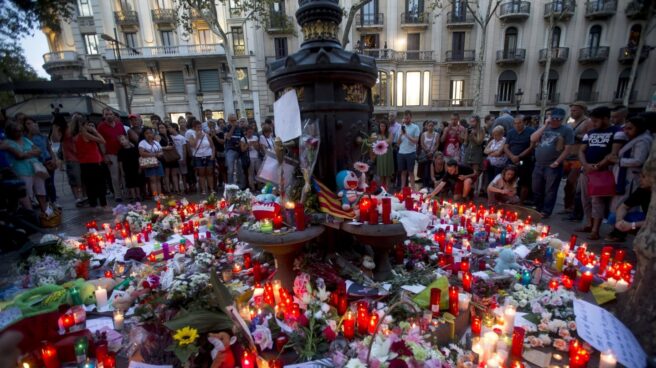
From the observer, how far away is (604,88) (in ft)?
76.6

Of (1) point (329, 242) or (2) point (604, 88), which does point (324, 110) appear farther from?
(2) point (604, 88)

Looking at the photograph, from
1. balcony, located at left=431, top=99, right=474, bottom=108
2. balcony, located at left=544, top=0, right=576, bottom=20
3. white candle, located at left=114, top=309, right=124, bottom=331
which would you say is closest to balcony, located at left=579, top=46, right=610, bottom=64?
balcony, located at left=544, top=0, right=576, bottom=20

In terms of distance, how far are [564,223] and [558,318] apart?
132 inches

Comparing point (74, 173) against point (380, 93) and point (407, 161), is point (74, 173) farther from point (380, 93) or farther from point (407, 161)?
point (380, 93)

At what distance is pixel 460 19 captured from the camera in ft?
77.2

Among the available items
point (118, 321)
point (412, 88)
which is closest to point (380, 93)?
point (412, 88)

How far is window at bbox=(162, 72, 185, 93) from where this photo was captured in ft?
77.8

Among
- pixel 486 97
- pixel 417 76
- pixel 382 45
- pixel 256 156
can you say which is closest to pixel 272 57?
pixel 382 45

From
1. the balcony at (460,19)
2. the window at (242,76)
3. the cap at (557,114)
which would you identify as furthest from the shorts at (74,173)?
the balcony at (460,19)

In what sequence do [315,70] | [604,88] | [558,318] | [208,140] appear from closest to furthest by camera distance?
[558,318]
[315,70]
[208,140]
[604,88]

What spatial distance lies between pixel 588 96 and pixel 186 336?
105 feet

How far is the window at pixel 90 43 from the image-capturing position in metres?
23.7

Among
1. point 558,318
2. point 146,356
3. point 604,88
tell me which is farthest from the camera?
point 604,88

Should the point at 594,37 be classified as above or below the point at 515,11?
below
